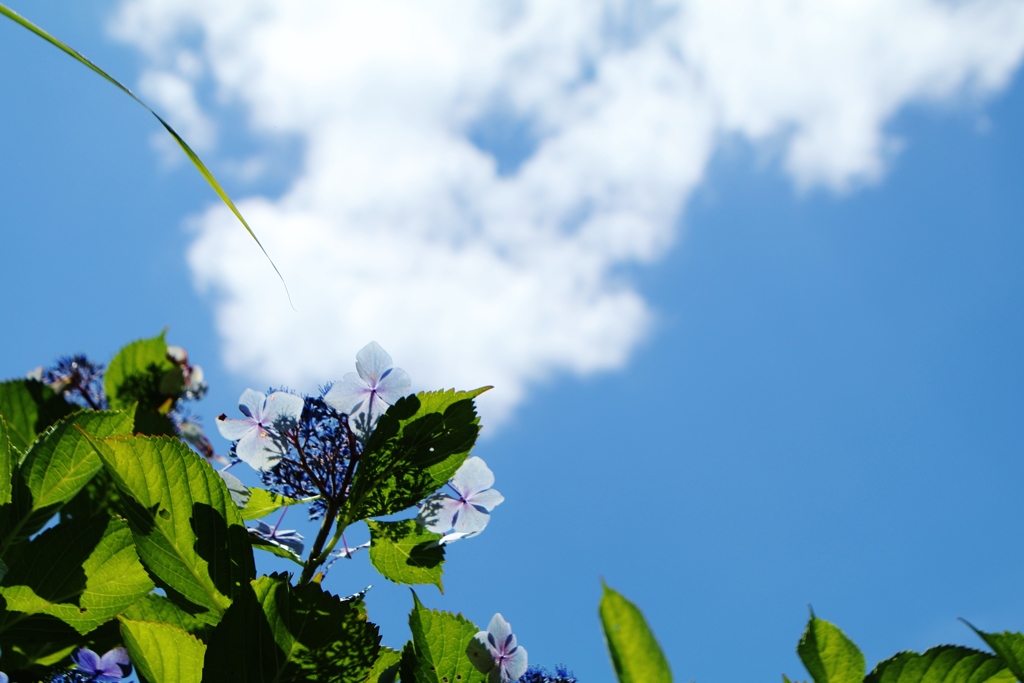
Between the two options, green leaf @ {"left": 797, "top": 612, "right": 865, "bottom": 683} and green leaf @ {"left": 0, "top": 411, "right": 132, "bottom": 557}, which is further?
green leaf @ {"left": 0, "top": 411, "right": 132, "bottom": 557}

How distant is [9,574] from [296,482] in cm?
37

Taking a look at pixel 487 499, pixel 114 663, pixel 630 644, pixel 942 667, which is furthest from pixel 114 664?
pixel 942 667

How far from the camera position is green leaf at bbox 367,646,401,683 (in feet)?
3.22

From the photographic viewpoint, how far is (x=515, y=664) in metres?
1.09

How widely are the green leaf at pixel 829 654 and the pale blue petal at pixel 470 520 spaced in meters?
0.54

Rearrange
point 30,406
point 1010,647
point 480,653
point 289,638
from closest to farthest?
point 1010,647 → point 289,638 → point 480,653 → point 30,406

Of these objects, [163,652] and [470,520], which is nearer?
[163,652]

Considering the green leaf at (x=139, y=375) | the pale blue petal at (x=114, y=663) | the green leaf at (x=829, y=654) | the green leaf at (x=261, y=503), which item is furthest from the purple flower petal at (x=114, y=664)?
the green leaf at (x=139, y=375)

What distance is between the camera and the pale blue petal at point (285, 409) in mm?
1142

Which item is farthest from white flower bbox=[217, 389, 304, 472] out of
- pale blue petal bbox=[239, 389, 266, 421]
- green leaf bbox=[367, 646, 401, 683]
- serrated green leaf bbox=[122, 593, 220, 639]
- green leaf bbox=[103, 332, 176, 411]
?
green leaf bbox=[103, 332, 176, 411]

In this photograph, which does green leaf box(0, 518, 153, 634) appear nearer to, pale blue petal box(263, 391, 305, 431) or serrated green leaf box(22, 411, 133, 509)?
serrated green leaf box(22, 411, 133, 509)

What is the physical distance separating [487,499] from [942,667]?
649 mm

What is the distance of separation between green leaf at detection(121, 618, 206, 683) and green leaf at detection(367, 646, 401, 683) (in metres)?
0.23

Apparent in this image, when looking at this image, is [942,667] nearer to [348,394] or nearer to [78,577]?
[348,394]
